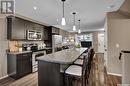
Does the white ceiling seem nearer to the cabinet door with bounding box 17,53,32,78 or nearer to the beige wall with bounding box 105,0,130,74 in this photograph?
the beige wall with bounding box 105,0,130,74

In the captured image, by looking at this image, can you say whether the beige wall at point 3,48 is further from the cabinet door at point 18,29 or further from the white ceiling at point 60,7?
the white ceiling at point 60,7

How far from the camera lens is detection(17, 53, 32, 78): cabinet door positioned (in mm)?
4094

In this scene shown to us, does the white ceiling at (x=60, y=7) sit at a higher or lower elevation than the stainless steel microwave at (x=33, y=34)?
higher

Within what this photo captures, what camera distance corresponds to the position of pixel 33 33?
18.1 ft

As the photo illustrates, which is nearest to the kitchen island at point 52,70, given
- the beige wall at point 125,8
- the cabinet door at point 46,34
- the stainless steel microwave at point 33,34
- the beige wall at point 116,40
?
the beige wall at point 116,40

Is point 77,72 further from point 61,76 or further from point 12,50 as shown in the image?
point 12,50

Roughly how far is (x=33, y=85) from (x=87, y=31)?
10.3 metres

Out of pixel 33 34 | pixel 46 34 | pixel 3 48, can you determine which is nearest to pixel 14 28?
pixel 3 48

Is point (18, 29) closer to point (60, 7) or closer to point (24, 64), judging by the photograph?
point (24, 64)

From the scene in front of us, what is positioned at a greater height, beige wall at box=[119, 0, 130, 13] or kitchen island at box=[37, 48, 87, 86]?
beige wall at box=[119, 0, 130, 13]

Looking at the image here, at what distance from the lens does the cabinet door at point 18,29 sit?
4.25 meters

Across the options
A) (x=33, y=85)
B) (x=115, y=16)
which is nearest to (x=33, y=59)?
(x=33, y=85)

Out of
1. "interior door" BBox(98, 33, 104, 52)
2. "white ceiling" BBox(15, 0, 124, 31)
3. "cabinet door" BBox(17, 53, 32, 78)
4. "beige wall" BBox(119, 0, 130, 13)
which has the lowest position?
"cabinet door" BBox(17, 53, 32, 78)

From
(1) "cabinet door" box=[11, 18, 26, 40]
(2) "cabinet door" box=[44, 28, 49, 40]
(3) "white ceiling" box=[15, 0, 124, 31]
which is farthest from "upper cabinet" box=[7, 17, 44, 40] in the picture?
(2) "cabinet door" box=[44, 28, 49, 40]
